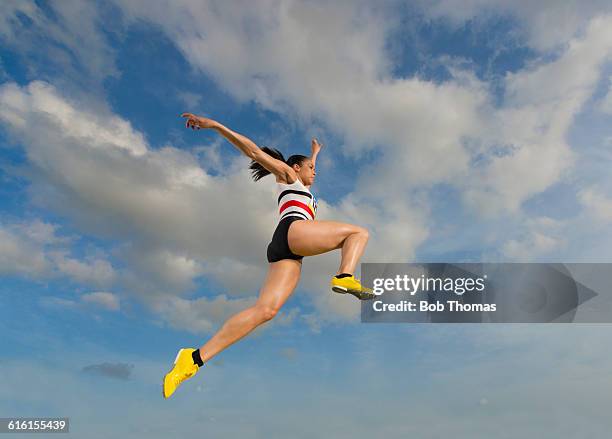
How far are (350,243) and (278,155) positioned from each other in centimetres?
204

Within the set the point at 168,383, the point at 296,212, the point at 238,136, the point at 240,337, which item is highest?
the point at 238,136

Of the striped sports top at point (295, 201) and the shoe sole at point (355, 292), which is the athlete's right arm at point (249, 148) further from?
the shoe sole at point (355, 292)

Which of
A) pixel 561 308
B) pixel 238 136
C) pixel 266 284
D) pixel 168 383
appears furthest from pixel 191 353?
pixel 561 308

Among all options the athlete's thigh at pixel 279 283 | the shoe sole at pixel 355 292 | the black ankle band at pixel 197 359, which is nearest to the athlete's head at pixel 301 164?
the athlete's thigh at pixel 279 283

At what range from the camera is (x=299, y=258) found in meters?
8.45

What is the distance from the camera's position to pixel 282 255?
27.5ft

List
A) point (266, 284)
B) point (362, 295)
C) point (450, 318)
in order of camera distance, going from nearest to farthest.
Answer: point (362, 295), point (266, 284), point (450, 318)

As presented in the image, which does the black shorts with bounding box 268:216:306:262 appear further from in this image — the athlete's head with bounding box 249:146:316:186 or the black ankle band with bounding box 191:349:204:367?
the black ankle band with bounding box 191:349:204:367

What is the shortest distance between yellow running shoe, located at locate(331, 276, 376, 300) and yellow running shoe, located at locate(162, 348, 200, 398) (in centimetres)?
231

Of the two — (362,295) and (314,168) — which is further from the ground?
(314,168)

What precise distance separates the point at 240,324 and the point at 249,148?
245 centimetres

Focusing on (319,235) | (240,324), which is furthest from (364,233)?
(240,324)

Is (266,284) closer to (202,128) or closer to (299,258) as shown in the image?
(299,258)

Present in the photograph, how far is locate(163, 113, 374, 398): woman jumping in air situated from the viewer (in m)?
7.90
